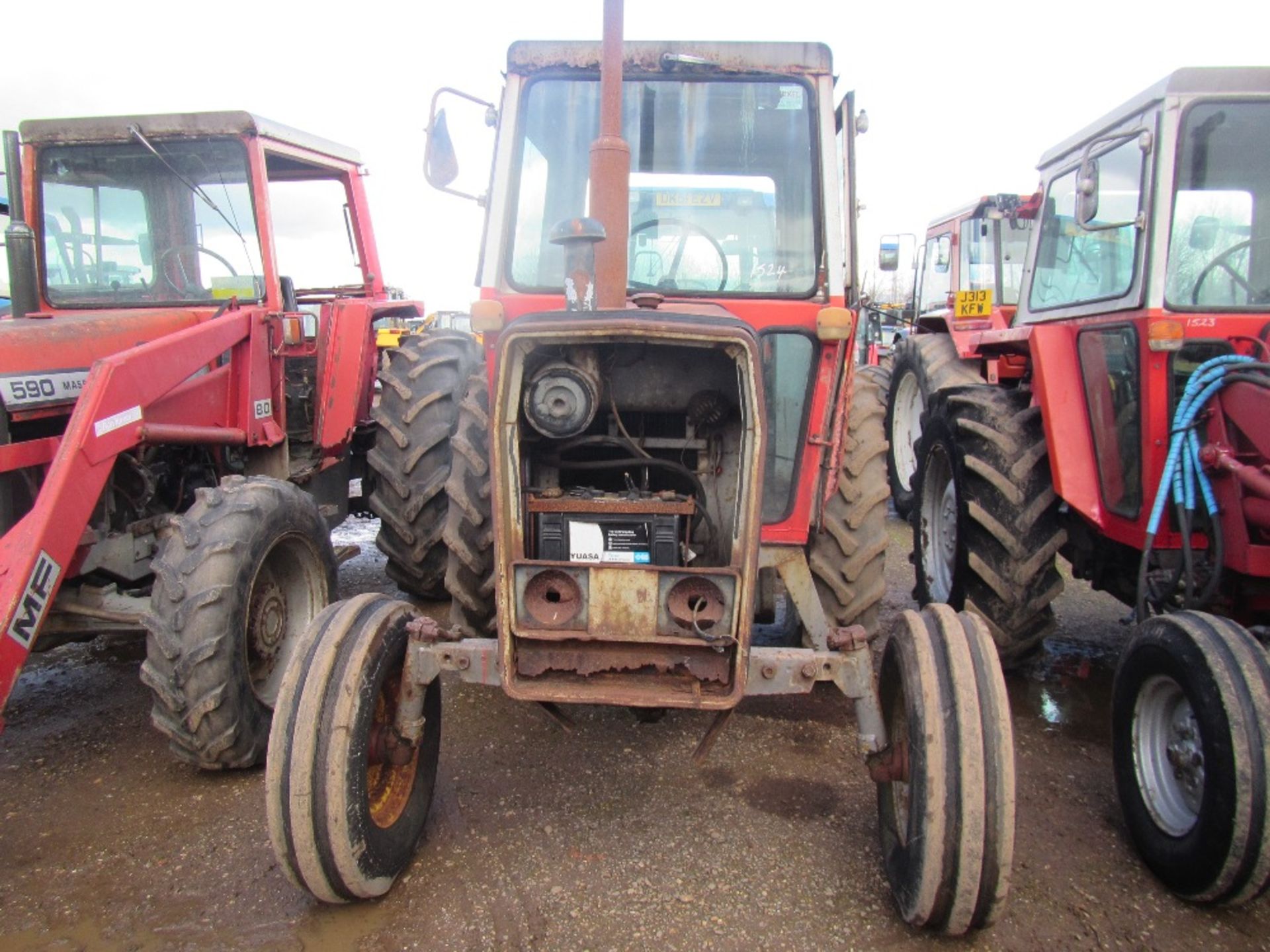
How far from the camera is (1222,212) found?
11.0 feet

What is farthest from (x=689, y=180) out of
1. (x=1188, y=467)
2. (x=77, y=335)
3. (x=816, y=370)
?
(x=77, y=335)

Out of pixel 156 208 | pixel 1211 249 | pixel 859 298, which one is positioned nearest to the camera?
pixel 1211 249

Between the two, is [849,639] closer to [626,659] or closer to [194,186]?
[626,659]

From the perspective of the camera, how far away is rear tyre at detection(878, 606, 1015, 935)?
2.17m

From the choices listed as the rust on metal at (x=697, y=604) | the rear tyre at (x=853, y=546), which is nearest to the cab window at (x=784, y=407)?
the rear tyre at (x=853, y=546)

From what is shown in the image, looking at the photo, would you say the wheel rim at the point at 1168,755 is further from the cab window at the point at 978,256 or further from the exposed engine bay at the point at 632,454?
the cab window at the point at 978,256

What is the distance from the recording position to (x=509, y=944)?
2.36m

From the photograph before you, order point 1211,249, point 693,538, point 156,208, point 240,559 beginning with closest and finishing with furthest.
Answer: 1. point 693,538
2. point 240,559
3. point 1211,249
4. point 156,208

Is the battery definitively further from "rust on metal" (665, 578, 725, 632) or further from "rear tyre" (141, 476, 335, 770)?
"rear tyre" (141, 476, 335, 770)

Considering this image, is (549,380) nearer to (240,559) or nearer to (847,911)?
(240,559)

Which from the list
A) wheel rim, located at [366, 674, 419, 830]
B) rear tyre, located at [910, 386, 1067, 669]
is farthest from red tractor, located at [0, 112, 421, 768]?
rear tyre, located at [910, 386, 1067, 669]

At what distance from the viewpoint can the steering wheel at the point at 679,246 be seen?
131 inches

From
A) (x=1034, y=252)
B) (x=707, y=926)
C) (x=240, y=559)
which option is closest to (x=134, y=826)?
(x=240, y=559)

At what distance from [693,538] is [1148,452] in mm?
1812
